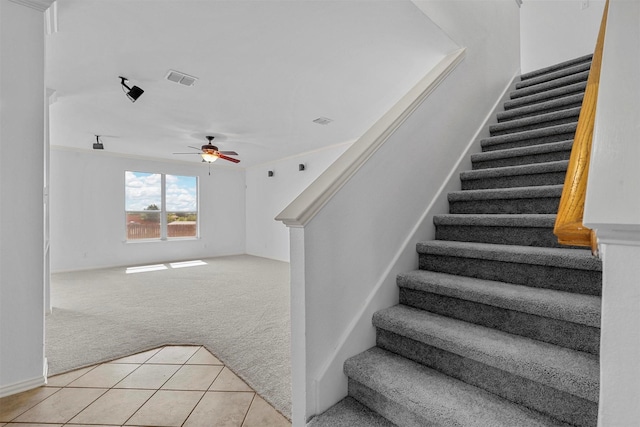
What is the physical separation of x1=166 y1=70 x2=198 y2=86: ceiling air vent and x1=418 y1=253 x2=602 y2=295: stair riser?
2.80 meters

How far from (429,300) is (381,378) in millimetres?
517

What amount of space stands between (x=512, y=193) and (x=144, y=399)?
259cm

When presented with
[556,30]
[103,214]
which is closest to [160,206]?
[103,214]

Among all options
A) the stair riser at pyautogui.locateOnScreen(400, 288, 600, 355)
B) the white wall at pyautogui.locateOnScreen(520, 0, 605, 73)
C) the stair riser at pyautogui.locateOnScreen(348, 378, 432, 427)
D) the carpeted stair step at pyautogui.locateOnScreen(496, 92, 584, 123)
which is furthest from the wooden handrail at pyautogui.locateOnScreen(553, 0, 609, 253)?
the white wall at pyautogui.locateOnScreen(520, 0, 605, 73)

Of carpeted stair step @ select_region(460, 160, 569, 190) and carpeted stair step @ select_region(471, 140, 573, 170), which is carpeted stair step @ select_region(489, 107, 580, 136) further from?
carpeted stair step @ select_region(460, 160, 569, 190)

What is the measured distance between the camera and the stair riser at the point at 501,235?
5.39 feet

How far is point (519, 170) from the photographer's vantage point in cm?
207

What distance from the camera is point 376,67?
297 centimetres

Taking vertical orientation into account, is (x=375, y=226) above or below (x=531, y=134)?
below

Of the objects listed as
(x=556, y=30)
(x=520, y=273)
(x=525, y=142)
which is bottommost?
(x=520, y=273)

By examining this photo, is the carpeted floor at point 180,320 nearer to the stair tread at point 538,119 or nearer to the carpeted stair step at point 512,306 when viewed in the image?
the carpeted stair step at point 512,306

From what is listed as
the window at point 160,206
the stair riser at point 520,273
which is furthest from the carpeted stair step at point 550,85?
the window at point 160,206

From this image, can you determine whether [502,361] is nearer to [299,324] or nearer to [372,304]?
[372,304]

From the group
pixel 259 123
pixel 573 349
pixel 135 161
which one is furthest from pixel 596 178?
pixel 135 161
